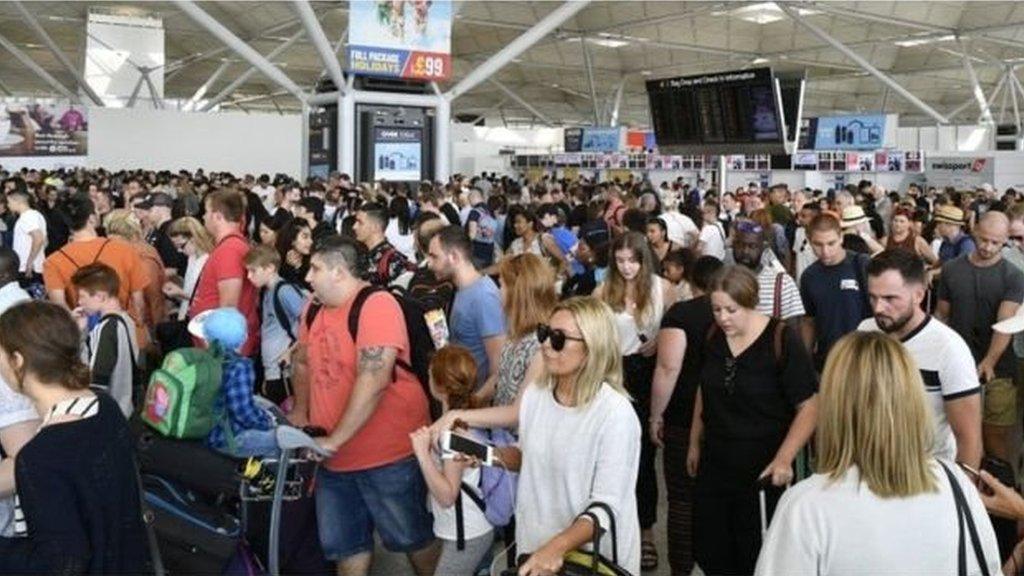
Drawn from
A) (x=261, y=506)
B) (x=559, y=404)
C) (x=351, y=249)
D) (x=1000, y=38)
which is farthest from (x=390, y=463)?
(x=1000, y=38)

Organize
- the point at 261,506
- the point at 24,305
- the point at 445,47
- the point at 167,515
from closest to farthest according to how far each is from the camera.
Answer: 1. the point at 24,305
2. the point at 167,515
3. the point at 261,506
4. the point at 445,47

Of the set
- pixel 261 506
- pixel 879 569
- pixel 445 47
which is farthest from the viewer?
pixel 445 47

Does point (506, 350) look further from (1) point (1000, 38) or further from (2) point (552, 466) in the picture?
(1) point (1000, 38)

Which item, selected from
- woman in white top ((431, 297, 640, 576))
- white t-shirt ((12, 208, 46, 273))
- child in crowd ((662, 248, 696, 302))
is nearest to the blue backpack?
woman in white top ((431, 297, 640, 576))

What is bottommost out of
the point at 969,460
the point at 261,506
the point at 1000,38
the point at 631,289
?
the point at 261,506

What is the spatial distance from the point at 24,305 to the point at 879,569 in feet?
7.30

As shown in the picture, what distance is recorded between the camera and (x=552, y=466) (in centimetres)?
279

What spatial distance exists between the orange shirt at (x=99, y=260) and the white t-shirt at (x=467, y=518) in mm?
2845

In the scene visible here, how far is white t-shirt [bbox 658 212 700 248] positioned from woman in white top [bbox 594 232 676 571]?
12.9 feet

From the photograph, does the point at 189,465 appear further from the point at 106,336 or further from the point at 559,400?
the point at 106,336

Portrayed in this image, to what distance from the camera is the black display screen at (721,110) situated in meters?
10.8

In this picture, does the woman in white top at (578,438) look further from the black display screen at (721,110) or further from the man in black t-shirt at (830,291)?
the black display screen at (721,110)

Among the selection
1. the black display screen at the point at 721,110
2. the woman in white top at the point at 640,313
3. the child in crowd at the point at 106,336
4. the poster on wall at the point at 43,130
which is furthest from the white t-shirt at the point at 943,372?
the poster on wall at the point at 43,130

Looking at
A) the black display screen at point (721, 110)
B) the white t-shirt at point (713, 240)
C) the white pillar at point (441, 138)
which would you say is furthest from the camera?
the white pillar at point (441, 138)
